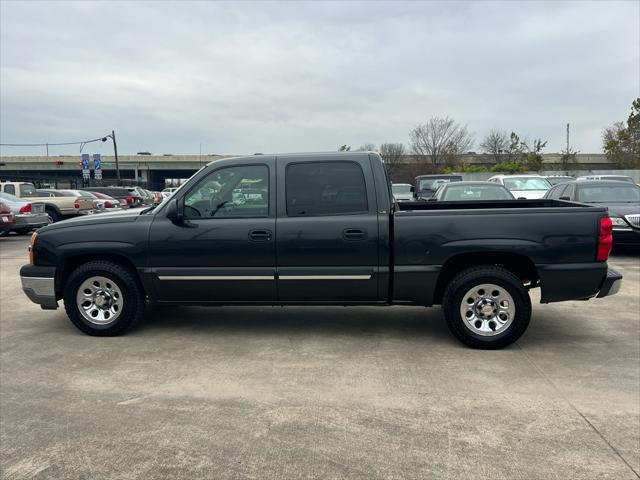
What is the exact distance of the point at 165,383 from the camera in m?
4.20

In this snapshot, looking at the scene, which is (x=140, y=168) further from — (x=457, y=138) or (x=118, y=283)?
(x=118, y=283)

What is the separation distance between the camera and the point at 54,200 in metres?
19.5

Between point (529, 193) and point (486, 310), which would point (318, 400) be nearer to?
point (486, 310)

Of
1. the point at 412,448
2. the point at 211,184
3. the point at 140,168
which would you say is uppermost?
the point at 140,168

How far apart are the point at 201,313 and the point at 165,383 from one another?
2.24m

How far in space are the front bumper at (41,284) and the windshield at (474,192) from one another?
819 cm

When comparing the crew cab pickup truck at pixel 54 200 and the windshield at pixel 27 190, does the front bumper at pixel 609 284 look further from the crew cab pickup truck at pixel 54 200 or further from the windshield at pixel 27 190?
the windshield at pixel 27 190

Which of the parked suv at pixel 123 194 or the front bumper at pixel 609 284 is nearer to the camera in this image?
the front bumper at pixel 609 284

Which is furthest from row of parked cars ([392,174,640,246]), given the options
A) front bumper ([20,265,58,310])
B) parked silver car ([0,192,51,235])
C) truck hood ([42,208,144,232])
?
parked silver car ([0,192,51,235])

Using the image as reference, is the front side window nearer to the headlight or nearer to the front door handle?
the front door handle

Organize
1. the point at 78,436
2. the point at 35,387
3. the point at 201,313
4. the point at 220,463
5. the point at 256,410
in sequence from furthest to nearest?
the point at 201,313, the point at 35,387, the point at 256,410, the point at 78,436, the point at 220,463

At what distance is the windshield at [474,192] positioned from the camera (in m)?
11.1

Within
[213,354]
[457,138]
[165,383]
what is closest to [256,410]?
[165,383]

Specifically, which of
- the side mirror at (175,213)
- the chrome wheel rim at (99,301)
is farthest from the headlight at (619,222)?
the chrome wheel rim at (99,301)
